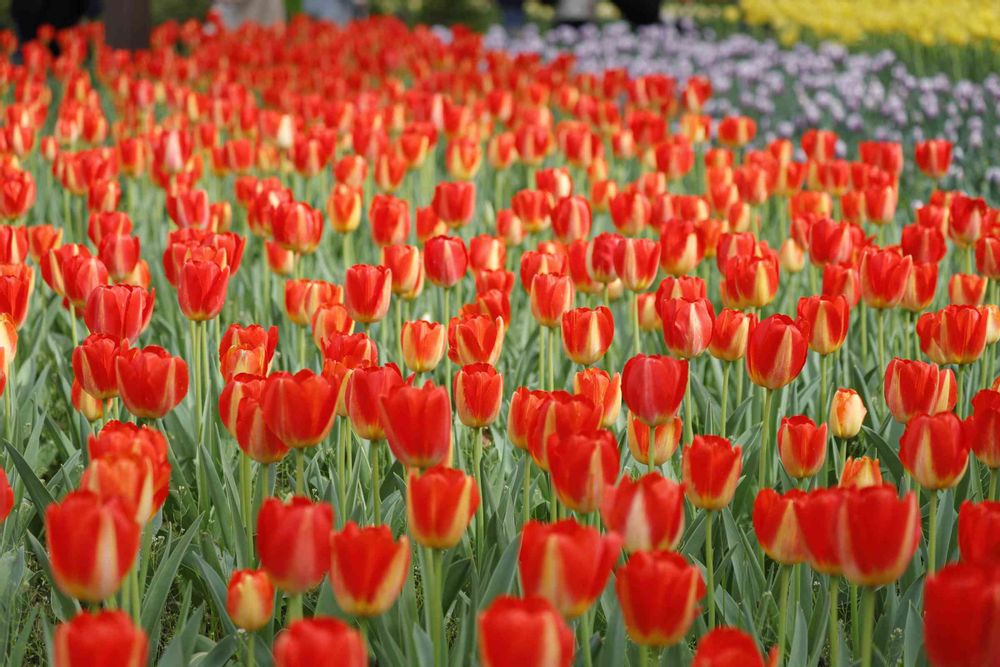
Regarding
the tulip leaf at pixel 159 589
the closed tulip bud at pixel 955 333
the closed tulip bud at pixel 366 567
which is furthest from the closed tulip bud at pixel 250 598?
the closed tulip bud at pixel 955 333

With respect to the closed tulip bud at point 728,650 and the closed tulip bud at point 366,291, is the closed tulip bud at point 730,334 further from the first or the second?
the closed tulip bud at point 728,650

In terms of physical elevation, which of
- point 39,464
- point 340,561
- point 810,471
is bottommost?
point 39,464

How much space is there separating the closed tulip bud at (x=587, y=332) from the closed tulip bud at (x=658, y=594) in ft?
3.49

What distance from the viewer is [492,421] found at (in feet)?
7.29

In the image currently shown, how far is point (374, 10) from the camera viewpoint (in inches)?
730

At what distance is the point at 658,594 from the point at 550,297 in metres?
1.29

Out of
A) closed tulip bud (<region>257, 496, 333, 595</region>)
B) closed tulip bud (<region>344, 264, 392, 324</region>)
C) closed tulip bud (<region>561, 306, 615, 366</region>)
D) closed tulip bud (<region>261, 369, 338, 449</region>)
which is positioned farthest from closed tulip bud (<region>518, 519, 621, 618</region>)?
closed tulip bud (<region>344, 264, 392, 324</region>)

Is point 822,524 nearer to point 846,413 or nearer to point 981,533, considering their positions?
point 981,533

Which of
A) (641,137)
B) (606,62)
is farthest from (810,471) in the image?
(606,62)

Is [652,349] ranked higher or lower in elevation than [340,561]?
lower

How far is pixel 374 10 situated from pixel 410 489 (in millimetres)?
17790

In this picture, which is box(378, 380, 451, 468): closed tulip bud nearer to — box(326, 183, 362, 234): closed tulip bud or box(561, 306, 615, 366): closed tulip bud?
box(561, 306, 615, 366): closed tulip bud

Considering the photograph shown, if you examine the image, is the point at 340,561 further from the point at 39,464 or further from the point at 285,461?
the point at 39,464

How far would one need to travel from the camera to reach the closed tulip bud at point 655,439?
211 centimetres
